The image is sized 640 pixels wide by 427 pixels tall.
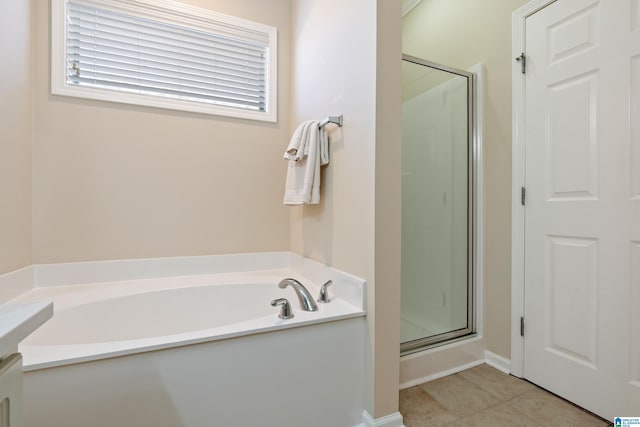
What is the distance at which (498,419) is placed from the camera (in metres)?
1.42

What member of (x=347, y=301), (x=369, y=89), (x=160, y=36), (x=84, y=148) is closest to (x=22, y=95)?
(x=84, y=148)

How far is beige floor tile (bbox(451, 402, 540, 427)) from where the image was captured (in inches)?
54.5

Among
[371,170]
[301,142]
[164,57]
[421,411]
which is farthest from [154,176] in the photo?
[421,411]

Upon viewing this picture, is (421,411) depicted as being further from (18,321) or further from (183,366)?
(18,321)

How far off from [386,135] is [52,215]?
75.5 inches

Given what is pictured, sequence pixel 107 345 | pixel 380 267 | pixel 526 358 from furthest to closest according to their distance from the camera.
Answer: pixel 526 358 → pixel 380 267 → pixel 107 345

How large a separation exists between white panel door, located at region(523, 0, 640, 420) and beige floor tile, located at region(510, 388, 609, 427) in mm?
47

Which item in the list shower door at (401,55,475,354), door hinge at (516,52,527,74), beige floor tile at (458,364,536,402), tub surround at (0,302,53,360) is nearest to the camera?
tub surround at (0,302,53,360)

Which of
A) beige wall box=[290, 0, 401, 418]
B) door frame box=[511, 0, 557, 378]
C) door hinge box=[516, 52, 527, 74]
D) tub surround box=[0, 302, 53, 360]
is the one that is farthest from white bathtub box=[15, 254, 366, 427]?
door hinge box=[516, 52, 527, 74]

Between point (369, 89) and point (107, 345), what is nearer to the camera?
point (107, 345)

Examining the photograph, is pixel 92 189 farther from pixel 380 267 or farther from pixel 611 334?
pixel 611 334

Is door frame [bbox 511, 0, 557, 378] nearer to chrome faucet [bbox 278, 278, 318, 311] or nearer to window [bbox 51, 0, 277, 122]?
chrome faucet [bbox 278, 278, 318, 311]

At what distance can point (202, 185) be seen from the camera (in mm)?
2082

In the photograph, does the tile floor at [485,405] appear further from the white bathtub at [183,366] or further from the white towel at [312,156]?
the white towel at [312,156]
